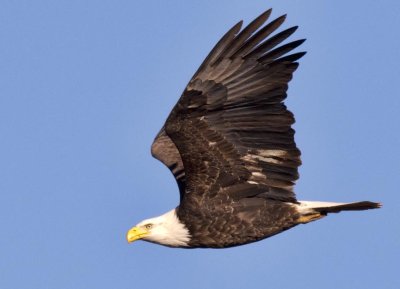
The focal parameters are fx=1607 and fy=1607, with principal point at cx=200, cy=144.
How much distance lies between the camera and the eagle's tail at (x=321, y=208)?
20031 millimetres

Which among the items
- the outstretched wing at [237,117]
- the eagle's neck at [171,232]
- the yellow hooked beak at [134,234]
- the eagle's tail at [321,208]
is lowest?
the eagle's tail at [321,208]

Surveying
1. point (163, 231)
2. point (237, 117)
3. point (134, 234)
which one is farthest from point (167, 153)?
point (237, 117)

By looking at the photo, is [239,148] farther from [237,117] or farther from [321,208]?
[321,208]

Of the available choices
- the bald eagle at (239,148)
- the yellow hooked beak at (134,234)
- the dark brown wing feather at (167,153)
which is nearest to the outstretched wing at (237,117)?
the bald eagle at (239,148)

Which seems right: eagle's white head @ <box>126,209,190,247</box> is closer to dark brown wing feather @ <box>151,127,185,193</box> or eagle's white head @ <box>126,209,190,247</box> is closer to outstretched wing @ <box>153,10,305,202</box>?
outstretched wing @ <box>153,10,305,202</box>

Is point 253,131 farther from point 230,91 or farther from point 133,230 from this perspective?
point 133,230

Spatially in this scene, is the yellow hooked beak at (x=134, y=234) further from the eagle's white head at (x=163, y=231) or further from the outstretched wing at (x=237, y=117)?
the outstretched wing at (x=237, y=117)

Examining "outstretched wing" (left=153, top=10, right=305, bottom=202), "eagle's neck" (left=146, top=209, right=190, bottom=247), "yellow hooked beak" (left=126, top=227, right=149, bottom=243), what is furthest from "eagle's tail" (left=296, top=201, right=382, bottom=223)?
"yellow hooked beak" (left=126, top=227, right=149, bottom=243)

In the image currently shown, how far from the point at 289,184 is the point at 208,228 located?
117 centimetres

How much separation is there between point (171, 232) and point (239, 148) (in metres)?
1.37

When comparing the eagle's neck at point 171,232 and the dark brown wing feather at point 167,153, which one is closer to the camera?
the eagle's neck at point 171,232

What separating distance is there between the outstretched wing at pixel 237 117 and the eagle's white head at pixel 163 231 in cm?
43

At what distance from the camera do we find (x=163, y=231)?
20.3 m

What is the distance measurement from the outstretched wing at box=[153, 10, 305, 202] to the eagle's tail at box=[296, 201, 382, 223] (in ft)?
1.72
